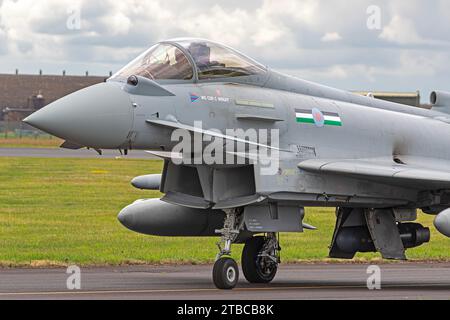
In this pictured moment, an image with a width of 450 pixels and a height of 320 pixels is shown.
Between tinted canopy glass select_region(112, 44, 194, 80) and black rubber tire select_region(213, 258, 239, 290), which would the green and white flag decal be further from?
black rubber tire select_region(213, 258, 239, 290)

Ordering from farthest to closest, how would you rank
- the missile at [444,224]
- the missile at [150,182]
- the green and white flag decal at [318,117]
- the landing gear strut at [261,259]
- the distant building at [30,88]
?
the distant building at [30,88] → the missile at [150,182] → the landing gear strut at [261,259] → the green and white flag decal at [318,117] → the missile at [444,224]

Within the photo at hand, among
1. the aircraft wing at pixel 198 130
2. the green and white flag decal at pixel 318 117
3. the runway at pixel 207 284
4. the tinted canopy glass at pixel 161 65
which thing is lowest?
the runway at pixel 207 284

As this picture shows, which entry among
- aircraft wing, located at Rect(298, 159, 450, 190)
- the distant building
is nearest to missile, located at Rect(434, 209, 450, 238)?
aircraft wing, located at Rect(298, 159, 450, 190)

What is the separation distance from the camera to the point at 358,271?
70.1ft

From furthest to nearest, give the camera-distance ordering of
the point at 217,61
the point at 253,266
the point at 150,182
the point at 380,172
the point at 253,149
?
the point at 150,182 → the point at 253,266 → the point at 380,172 → the point at 217,61 → the point at 253,149

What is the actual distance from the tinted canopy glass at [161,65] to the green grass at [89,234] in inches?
217

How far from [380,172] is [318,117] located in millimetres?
1378

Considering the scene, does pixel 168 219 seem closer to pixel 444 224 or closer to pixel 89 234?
pixel 444 224

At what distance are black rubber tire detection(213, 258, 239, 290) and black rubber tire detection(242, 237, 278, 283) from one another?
6.58 ft

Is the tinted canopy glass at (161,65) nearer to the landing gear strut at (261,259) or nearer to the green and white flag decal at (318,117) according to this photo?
the green and white flag decal at (318,117)

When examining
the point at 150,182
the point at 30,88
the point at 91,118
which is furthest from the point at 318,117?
the point at 30,88

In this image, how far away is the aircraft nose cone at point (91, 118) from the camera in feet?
49.3

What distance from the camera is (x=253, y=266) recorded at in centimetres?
1827

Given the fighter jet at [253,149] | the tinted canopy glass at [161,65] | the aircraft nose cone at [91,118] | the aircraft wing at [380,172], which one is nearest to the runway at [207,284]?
the fighter jet at [253,149]
